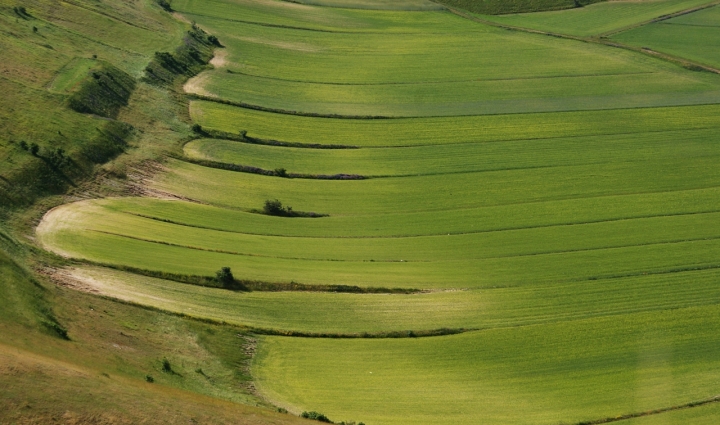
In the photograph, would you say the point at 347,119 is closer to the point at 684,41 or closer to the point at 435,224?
the point at 435,224

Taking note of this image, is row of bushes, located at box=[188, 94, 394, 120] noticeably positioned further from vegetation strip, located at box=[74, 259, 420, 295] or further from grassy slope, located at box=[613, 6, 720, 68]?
grassy slope, located at box=[613, 6, 720, 68]

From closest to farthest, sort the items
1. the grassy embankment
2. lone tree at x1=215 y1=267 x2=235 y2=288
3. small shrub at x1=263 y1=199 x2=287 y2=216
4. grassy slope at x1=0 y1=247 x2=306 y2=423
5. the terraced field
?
1. grassy slope at x1=0 y1=247 x2=306 y2=423
2. the grassy embankment
3. the terraced field
4. lone tree at x1=215 y1=267 x2=235 y2=288
5. small shrub at x1=263 y1=199 x2=287 y2=216

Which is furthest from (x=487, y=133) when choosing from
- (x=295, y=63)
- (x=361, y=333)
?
(x=361, y=333)

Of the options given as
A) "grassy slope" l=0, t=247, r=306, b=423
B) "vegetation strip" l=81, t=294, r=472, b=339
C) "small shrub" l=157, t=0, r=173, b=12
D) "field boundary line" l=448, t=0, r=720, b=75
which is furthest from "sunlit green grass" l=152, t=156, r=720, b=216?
"small shrub" l=157, t=0, r=173, b=12

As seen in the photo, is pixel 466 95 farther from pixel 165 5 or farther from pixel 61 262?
pixel 61 262

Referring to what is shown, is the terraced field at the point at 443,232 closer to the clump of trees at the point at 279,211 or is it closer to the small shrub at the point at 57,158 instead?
the clump of trees at the point at 279,211

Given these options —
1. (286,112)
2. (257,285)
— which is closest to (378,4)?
(286,112)
